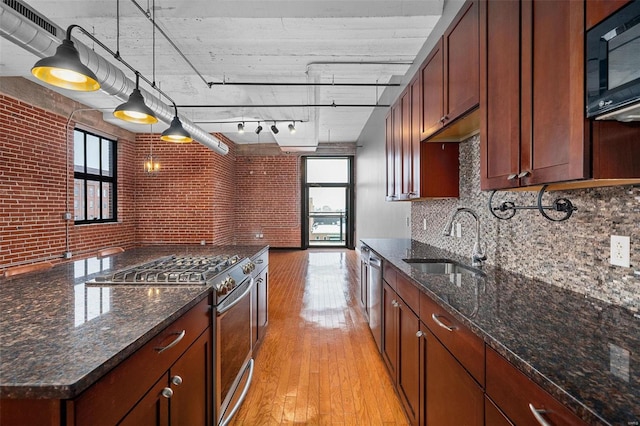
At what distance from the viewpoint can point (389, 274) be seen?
7.64ft

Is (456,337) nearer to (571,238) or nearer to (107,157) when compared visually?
(571,238)

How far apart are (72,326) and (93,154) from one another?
556 cm

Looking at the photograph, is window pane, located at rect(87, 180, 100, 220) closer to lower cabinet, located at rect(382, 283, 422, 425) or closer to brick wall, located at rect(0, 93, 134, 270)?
brick wall, located at rect(0, 93, 134, 270)

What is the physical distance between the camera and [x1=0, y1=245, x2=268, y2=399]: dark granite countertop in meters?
0.74

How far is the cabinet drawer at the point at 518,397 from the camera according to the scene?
700mm

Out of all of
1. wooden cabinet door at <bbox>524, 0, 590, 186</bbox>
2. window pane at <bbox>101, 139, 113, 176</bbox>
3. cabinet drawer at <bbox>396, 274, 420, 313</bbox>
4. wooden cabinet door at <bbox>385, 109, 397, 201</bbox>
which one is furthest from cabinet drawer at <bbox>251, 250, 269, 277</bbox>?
window pane at <bbox>101, 139, 113, 176</bbox>

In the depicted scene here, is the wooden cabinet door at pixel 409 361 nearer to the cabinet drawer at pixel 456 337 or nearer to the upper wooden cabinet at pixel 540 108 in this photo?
the cabinet drawer at pixel 456 337

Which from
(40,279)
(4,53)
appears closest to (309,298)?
(40,279)

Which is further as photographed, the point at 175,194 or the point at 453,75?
the point at 175,194

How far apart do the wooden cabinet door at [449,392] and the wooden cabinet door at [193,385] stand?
106 centimetres

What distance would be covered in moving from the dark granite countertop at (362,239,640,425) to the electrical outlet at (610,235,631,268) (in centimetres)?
17

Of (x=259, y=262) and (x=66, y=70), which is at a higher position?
(x=66, y=70)

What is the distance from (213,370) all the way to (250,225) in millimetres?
7395

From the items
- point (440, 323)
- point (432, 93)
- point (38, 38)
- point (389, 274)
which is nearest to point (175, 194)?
point (38, 38)
